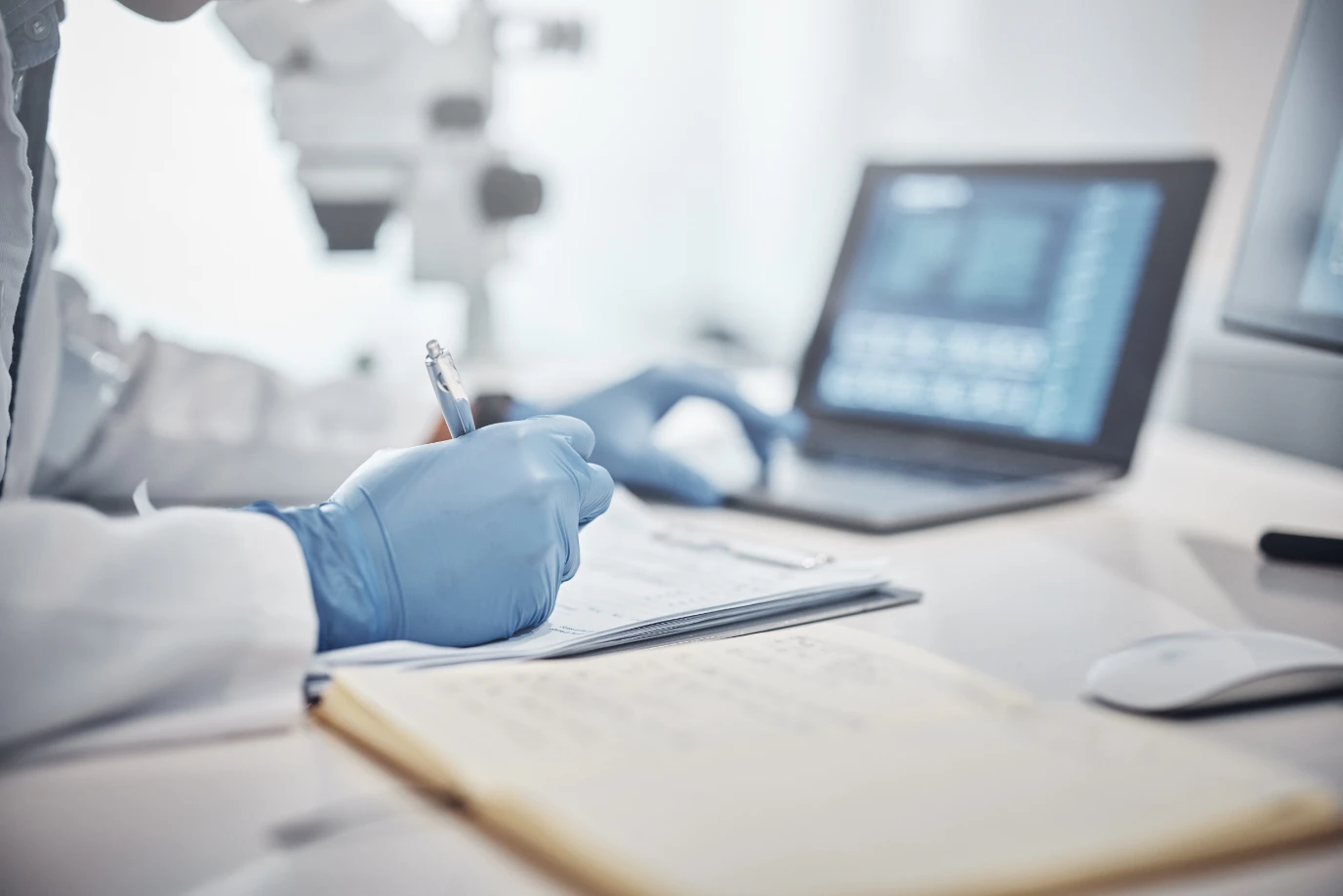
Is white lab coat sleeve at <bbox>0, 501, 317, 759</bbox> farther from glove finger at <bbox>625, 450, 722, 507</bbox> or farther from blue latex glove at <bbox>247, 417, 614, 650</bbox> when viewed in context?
glove finger at <bbox>625, 450, 722, 507</bbox>

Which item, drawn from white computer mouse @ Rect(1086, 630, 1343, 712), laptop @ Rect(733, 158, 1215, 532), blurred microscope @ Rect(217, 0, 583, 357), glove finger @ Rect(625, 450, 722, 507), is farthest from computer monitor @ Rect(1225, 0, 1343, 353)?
blurred microscope @ Rect(217, 0, 583, 357)

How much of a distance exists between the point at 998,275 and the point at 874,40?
39.1 inches

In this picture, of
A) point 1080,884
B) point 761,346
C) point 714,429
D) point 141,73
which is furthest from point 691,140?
point 1080,884

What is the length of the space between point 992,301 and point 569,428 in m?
0.59

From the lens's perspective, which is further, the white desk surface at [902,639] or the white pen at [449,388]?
the white pen at [449,388]

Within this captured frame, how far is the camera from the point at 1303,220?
815 millimetres

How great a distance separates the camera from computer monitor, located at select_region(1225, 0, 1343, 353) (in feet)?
2.56

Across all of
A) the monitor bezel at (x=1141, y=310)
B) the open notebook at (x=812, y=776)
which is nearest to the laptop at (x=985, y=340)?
the monitor bezel at (x=1141, y=310)

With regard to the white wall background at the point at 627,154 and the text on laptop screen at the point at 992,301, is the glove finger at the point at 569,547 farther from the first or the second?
the white wall background at the point at 627,154

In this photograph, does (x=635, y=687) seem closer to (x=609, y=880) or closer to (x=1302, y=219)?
(x=609, y=880)

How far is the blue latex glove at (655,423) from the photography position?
3.15ft

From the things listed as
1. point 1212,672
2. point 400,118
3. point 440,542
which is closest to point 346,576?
point 440,542

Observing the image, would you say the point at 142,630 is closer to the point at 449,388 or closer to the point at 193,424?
the point at 449,388

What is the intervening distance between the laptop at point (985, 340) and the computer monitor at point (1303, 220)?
0.12m
